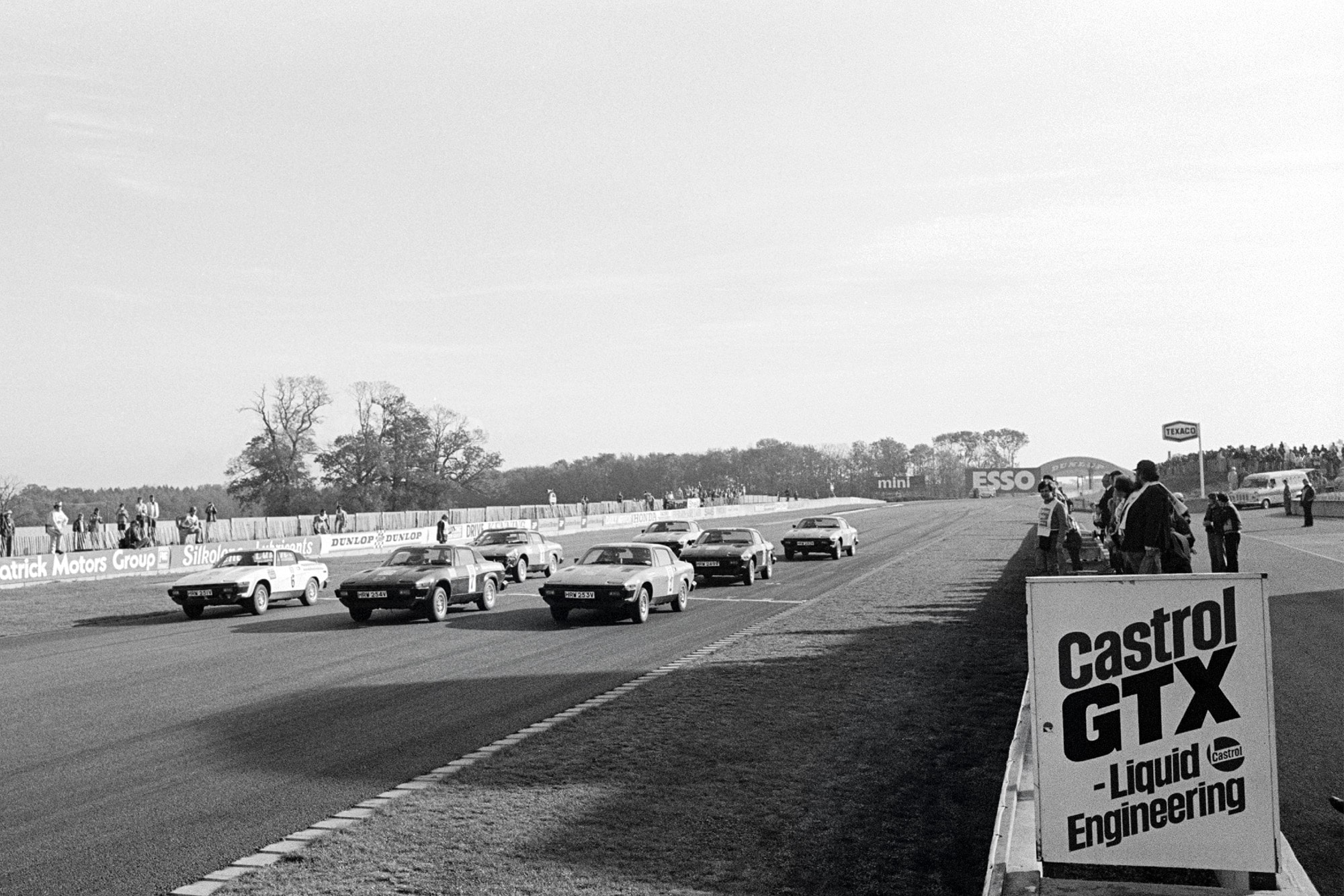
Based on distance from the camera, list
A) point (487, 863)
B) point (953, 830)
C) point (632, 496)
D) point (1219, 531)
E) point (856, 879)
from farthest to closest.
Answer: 1. point (632, 496)
2. point (1219, 531)
3. point (953, 830)
4. point (487, 863)
5. point (856, 879)

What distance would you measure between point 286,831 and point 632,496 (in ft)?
507

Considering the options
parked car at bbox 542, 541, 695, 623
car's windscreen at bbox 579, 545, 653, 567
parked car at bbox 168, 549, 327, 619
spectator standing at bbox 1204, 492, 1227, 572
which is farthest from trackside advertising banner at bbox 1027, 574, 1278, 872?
parked car at bbox 168, 549, 327, 619

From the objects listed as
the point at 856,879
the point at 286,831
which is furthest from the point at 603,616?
the point at 856,879

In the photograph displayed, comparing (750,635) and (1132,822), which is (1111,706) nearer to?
(1132,822)

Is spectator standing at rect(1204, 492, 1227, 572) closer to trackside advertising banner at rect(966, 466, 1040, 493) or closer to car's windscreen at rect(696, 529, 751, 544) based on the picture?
car's windscreen at rect(696, 529, 751, 544)

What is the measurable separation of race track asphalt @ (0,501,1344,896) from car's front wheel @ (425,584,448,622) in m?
0.22


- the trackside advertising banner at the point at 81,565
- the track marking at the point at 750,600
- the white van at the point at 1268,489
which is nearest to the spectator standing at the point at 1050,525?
the track marking at the point at 750,600

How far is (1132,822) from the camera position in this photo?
168 inches

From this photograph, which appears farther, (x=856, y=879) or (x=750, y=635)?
(x=750, y=635)

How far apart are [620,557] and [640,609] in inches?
59.0

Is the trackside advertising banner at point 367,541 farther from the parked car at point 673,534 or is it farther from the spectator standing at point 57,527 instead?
the parked car at point 673,534

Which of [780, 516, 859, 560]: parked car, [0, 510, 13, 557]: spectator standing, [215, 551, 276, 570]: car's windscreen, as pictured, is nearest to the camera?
[215, 551, 276, 570]: car's windscreen

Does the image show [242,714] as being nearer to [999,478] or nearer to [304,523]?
[304,523]

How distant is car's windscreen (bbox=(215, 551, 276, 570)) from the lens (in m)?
21.3
